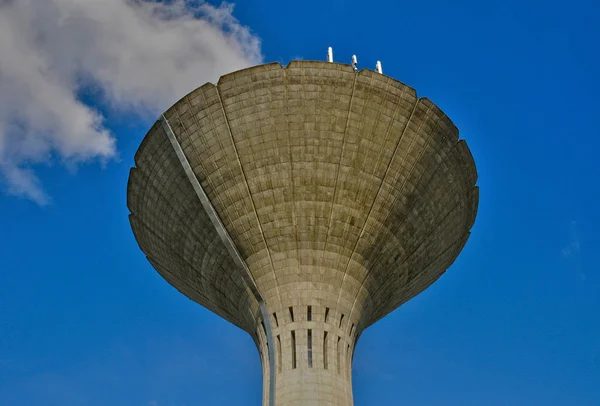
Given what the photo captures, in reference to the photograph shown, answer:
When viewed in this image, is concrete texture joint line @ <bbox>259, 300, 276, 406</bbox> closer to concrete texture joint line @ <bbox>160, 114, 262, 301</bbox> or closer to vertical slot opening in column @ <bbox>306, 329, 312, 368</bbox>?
concrete texture joint line @ <bbox>160, 114, 262, 301</bbox>

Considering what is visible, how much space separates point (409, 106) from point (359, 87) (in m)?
1.93

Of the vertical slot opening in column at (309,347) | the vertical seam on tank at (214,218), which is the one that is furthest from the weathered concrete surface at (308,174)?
the vertical slot opening in column at (309,347)

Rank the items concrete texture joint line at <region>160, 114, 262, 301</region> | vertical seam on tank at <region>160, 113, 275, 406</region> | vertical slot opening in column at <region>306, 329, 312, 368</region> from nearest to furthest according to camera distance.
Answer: vertical slot opening in column at <region>306, 329, 312, 368</region>, vertical seam on tank at <region>160, 113, 275, 406</region>, concrete texture joint line at <region>160, 114, 262, 301</region>

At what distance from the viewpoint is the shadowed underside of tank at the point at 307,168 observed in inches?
984

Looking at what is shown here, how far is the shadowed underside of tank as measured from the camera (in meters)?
25.0

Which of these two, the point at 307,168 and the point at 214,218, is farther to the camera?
the point at 307,168

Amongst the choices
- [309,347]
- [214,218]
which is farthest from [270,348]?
[214,218]

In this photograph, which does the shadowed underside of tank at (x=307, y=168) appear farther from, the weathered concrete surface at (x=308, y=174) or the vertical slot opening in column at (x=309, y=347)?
the vertical slot opening in column at (x=309, y=347)

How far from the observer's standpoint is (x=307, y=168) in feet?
82.7

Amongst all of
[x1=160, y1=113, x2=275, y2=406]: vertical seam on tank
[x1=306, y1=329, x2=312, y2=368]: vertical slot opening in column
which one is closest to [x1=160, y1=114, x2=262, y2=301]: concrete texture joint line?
[x1=160, y1=113, x2=275, y2=406]: vertical seam on tank

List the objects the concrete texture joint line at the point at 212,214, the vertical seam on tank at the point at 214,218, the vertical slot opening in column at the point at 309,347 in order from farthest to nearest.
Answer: the concrete texture joint line at the point at 212,214
the vertical seam on tank at the point at 214,218
the vertical slot opening in column at the point at 309,347

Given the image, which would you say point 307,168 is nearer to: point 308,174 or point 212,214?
point 308,174

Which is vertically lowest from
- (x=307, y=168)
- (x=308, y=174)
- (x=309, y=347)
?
(x=309, y=347)

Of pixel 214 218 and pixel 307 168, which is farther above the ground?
pixel 307 168
